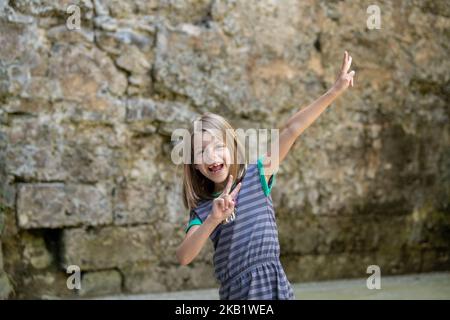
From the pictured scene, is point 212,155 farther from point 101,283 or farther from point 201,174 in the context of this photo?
point 101,283

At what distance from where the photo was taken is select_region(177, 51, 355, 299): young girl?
1.90m

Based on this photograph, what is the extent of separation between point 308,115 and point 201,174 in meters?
0.35

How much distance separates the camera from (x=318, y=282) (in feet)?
13.5

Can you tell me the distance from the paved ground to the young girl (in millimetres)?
1705

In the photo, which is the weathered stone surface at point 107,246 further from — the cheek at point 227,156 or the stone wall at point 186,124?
the cheek at point 227,156

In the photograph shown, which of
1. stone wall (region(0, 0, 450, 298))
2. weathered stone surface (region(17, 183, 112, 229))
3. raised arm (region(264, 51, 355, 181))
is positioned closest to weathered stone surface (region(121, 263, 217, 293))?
stone wall (region(0, 0, 450, 298))

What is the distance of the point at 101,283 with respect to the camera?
3605 mm

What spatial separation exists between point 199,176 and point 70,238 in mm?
1687

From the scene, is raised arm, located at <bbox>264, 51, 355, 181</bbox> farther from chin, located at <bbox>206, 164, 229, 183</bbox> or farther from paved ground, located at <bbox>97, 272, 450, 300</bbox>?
paved ground, located at <bbox>97, 272, 450, 300</bbox>

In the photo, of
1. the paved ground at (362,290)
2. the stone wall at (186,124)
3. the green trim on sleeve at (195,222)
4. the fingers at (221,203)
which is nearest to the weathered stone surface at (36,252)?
the stone wall at (186,124)
